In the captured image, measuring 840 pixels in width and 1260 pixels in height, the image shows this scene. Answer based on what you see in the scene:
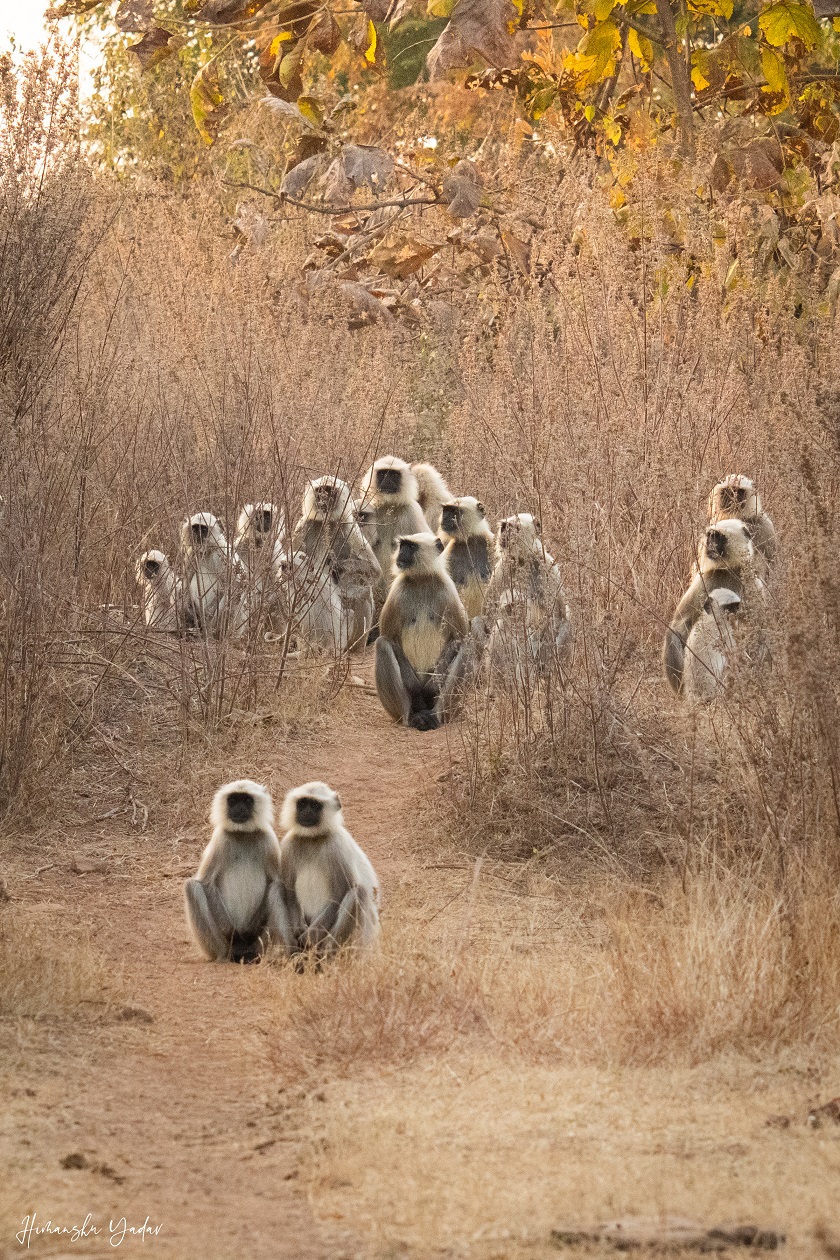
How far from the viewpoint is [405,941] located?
536 cm

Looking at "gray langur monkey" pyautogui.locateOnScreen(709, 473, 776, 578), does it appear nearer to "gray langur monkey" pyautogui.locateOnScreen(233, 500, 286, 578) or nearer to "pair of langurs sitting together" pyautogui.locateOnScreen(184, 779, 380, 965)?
"gray langur monkey" pyautogui.locateOnScreen(233, 500, 286, 578)

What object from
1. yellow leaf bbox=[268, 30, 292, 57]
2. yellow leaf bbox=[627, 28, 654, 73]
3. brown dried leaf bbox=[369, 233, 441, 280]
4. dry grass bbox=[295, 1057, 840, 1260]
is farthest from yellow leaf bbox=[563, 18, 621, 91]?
dry grass bbox=[295, 1057, 840, 1260]

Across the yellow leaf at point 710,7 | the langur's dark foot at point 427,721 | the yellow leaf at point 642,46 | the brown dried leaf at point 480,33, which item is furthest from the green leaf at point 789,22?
the langur's dark foot at point 427,721

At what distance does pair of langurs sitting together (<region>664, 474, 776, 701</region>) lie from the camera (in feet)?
23.9

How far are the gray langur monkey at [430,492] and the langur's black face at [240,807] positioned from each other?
17.3 ft

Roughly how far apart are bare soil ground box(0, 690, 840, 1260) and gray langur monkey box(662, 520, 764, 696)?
3.27 meters

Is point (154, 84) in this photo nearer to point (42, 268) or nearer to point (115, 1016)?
point (42, 268)

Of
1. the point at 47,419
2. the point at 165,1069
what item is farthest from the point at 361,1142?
the point at 47,419

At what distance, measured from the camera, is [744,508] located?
26.9ft

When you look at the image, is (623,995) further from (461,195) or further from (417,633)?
(461,195)

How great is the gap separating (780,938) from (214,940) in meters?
1.95

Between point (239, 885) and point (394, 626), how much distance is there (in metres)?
3.16

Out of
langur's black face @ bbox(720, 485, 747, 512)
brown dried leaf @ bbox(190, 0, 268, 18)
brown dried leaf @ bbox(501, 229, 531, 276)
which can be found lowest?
langur's black face @ bbox(720, 485, 747, 512)

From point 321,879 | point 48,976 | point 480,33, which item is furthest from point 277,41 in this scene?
point 48,976
